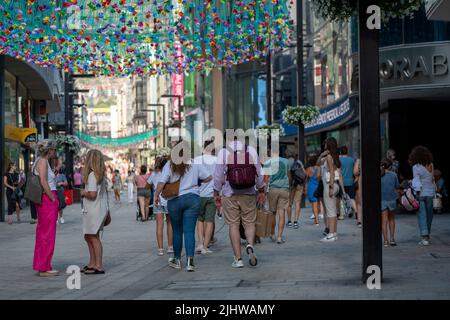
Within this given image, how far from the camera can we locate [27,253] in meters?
15.9

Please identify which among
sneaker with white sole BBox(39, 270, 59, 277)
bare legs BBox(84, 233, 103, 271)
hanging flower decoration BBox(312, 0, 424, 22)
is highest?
hanging flower decoration BBox(312, 0, 424, 22)

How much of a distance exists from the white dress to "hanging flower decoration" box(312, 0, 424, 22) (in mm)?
3574

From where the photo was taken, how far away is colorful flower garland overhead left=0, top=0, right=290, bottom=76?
59.9 feet

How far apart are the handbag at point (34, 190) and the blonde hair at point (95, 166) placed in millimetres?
586

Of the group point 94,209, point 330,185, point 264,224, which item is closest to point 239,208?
point 94,209

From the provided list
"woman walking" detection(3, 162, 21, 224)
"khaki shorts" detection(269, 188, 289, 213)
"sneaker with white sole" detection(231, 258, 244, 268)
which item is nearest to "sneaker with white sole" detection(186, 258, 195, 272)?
"sneaker with white sole" detection(231, 258, 244, 268)

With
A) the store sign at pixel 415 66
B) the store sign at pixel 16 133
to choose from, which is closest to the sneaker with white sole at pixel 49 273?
the store sign at pixel 415 66

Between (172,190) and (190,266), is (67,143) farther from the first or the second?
(190,266)

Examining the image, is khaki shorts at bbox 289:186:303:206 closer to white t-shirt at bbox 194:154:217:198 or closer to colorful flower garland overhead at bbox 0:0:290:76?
colorful flower garland overhead at bbox 0:0:290:76

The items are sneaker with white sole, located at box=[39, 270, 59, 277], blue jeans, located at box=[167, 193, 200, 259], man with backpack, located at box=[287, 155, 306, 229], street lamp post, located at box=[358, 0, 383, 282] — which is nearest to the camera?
street lamp post, located at box=[358, 0, 383, 282]

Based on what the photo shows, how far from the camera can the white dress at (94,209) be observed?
488 inches
